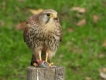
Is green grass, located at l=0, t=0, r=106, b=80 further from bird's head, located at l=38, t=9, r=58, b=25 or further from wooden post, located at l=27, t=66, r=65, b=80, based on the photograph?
wooden post, located at l=27, t=66, r=65, b=80

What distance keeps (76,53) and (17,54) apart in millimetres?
1021

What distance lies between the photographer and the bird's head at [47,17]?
15.8ft

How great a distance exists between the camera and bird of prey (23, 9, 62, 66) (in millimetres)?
5016

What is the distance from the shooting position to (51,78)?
4.21 metres

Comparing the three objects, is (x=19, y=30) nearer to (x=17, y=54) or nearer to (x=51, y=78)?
(x=17, y=54)

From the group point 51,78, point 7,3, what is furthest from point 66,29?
point 51,78

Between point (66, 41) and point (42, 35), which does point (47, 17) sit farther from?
point (66, 41)

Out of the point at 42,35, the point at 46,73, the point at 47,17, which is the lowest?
the point at 46,73

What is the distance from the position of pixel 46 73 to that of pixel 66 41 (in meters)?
4.29

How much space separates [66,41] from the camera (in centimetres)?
850

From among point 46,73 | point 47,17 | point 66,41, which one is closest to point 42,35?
point 47,17

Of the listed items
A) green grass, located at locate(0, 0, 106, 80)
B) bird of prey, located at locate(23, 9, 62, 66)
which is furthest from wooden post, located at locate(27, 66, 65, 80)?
green grass, located at locate(0, 0, 106, 80)

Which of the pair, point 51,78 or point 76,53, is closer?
point 51,78

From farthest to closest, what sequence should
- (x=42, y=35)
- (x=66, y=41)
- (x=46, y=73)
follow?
(x=66, y=41), (x=42, y=35), (x=46, y=73)
